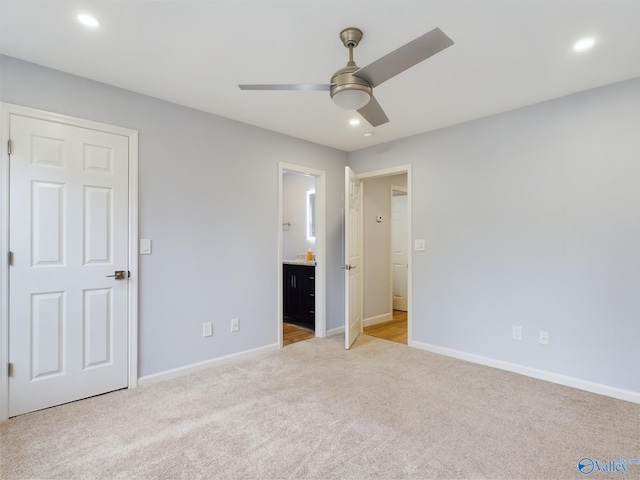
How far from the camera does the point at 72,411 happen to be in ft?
7.50

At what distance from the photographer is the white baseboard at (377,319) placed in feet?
15.2

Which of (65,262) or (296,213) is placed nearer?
(65,262)

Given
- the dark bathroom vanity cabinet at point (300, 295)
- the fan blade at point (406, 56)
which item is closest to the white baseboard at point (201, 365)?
the dark bathroom vanity cabinet at point (300, 295)

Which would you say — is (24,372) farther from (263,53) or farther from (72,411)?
(263,53)

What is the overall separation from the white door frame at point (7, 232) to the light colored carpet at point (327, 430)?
257 mm

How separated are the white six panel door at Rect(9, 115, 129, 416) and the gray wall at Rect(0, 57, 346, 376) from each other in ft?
0.60

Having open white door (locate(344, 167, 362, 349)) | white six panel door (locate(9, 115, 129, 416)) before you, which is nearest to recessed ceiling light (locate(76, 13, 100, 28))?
white six panel door (locate(9, 115, 129, 416))

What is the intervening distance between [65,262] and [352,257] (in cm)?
271

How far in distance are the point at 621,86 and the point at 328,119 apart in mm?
2390

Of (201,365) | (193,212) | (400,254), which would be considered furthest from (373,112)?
(400,254)

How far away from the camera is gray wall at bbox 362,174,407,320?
4.62 metres

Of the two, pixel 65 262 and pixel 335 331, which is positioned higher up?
pixel 65 262

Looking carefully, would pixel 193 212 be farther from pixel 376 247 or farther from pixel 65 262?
pixel 376 247

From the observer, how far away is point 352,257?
3875 millimetres
